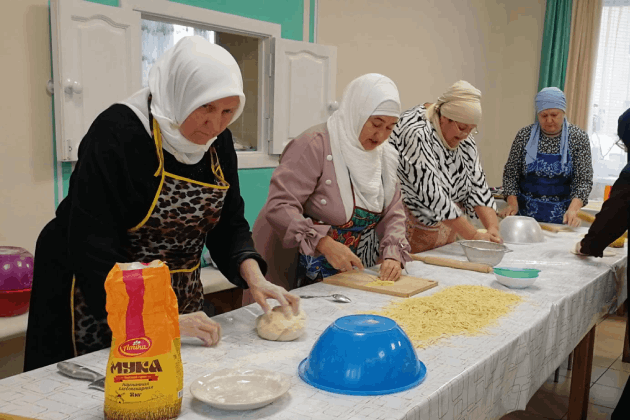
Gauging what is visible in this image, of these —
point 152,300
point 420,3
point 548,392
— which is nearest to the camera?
point 152,300

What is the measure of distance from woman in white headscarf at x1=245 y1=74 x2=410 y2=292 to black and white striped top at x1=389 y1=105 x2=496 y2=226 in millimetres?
411

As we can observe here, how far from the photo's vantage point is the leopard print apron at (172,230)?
1462 millimetres

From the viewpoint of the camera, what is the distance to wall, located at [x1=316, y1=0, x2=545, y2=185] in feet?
15.9

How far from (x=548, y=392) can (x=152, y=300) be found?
2929 millimetres

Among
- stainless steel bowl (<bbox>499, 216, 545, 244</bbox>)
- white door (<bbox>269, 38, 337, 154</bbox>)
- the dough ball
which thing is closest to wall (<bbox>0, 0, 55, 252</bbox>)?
white door (<bbox>269, 38, 337, 154</bbox>)

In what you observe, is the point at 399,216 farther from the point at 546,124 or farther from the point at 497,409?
the point at 546,124

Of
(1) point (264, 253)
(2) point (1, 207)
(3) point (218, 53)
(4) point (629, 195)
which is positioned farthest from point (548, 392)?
(2) point (1, 207)

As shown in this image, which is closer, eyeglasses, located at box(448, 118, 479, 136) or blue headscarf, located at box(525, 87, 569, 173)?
eyeglasses, located at box(448, 118, 479, 136)

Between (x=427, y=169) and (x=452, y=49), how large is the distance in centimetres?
387

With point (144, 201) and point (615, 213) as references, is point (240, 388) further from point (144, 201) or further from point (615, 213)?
point (615, 213)

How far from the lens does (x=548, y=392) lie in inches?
128

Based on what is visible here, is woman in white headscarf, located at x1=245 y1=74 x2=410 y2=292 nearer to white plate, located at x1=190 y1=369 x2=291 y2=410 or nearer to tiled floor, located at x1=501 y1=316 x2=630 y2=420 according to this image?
white plate, located at x1=190 y1=369 x2=291 y2=410

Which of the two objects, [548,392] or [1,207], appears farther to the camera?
[548,392]

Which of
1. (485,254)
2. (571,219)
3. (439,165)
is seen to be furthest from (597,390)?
(439,165)
